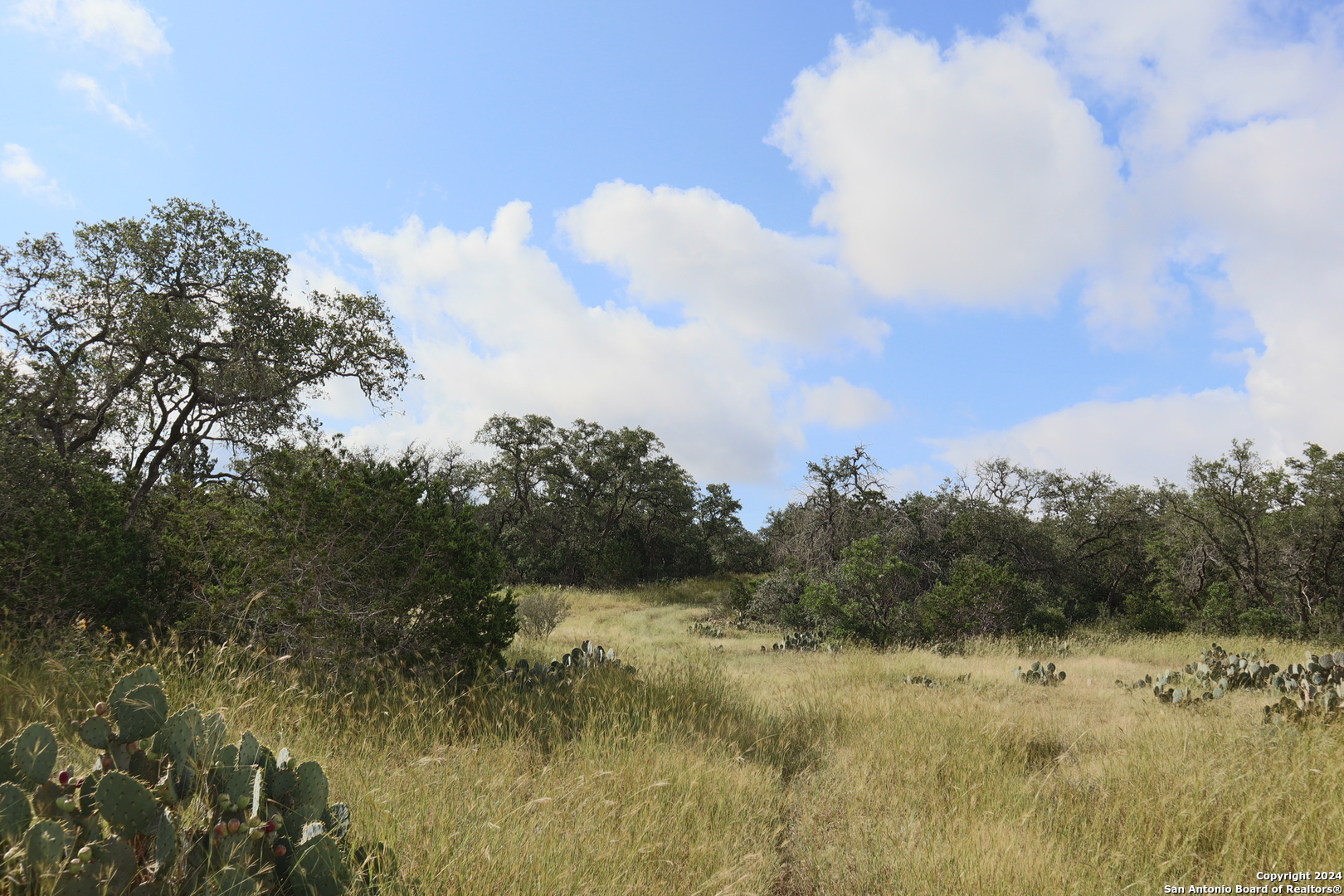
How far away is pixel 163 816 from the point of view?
2.39 metres

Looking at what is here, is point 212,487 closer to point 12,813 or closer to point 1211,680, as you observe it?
point 12,813

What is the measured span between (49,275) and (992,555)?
2535 cm

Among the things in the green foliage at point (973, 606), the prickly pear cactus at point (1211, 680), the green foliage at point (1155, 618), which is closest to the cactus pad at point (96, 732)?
the prickly pear cactus at point (1211, 680)

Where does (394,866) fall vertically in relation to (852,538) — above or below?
below

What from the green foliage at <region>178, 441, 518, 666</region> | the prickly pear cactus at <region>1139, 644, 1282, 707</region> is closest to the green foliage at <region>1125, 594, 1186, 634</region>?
the prickly pear cactus at <region>1139, 644, 1282, 707</region>

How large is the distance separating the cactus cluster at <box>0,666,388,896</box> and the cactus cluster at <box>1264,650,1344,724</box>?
7733mm

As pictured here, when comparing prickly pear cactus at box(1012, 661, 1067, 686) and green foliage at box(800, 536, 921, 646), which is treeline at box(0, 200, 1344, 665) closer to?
green foliage at box(800, 536, 921, 646)

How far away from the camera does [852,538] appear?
20438mm

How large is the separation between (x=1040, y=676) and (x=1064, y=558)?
1439 centimetres

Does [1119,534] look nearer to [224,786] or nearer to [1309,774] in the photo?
[1309,774]

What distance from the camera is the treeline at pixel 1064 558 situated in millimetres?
16266

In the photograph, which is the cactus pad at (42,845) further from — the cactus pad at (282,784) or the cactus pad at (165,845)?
the cactus pad at (282,784)

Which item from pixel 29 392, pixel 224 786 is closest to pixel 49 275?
pixel 29 392

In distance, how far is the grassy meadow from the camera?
3.23 metres
